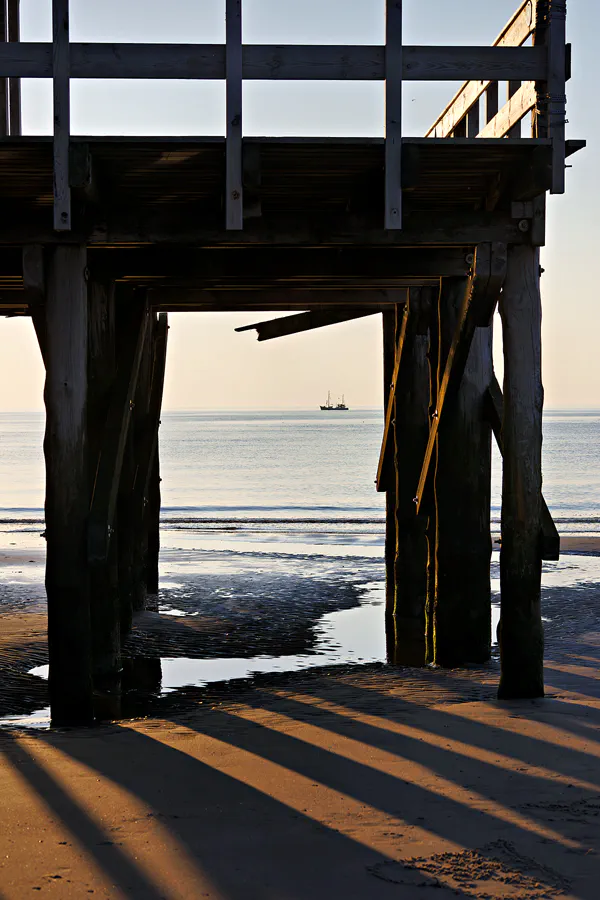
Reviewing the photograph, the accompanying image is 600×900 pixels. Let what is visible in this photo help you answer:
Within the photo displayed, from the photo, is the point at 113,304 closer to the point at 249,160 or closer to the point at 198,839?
the point at 249,160

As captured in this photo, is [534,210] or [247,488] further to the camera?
[247,488]

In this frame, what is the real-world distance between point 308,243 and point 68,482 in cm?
→ 233

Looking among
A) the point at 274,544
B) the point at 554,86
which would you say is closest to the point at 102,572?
the point at 554,86

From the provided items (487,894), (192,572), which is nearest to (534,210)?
(487,894)

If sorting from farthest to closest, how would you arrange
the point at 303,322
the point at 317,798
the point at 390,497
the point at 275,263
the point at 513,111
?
the point at 390,497, the point at 303,322, the point at 275,263, the point at 513,111, the point at 317,798

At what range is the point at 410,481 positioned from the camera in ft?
38.6

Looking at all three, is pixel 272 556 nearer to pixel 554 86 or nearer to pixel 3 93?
pixel 3 93

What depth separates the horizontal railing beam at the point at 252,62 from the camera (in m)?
6.61

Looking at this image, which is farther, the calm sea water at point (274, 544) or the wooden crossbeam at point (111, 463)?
the calm sea water at point (274, 544)

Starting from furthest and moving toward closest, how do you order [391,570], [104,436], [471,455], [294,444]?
1. [294,444]
2. [391,570]
3. [471,455]
4. [104,436]

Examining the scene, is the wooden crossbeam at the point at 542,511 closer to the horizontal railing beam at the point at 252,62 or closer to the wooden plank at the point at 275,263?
the wooden plank at the point at 275,263

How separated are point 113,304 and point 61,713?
380 cm

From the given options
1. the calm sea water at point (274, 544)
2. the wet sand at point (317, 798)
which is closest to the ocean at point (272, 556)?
the calm sea water at point (274, 544)

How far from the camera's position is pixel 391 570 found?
1248 centimetres
